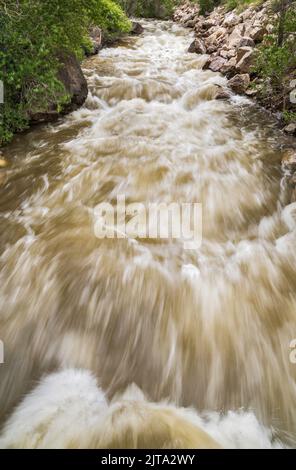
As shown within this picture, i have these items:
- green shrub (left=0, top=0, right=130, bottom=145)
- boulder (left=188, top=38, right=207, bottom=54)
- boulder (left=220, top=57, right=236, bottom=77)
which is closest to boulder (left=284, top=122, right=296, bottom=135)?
boulder (left=220, top=57, right=236, bottom=77)

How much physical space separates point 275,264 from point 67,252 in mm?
2479

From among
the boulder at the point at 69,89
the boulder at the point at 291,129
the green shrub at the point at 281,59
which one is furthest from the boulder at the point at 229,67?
the boulder at the point at 69,89

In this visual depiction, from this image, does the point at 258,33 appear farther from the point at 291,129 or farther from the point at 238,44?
the point at 291,129

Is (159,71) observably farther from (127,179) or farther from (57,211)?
(57,211)

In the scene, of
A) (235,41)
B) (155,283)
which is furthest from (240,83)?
(155,283)

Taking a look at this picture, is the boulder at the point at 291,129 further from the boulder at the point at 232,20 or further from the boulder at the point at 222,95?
the boulder at the point at 232,20

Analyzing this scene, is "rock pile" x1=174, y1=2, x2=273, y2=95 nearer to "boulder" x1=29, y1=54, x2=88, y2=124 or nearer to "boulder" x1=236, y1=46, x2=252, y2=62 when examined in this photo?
"boulder" x1=236, y1=46, x2=252, y2=62

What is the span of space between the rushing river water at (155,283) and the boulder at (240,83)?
2250 mm

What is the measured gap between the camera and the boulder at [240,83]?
812cm

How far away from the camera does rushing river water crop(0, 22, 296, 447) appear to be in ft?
8.48

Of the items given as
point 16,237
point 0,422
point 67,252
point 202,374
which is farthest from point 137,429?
point 16,237

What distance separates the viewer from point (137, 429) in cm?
231

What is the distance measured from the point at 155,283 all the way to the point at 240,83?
7.02m

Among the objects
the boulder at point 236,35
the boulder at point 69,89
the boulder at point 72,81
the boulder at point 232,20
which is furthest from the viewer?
the boulder at point 232,20
